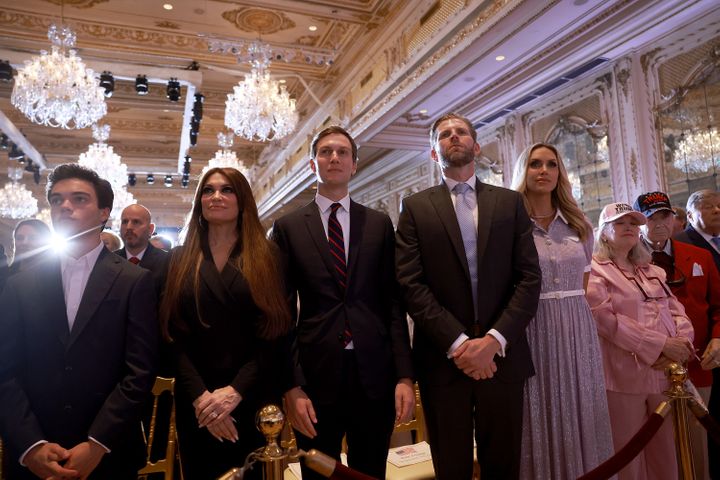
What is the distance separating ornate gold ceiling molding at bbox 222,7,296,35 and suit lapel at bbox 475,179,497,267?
5.77 metres

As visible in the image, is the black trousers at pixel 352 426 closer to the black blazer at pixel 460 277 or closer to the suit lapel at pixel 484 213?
the black blazer at pixel 460 277

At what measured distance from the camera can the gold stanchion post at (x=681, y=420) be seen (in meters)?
1.80

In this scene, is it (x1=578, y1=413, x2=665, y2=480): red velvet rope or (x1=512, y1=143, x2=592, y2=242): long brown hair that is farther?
(x1=512, y1=143, x2=592, y2=242): long brown hair

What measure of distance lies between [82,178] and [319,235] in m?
0.91

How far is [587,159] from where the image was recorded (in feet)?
21.5

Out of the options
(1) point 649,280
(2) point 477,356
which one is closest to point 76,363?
(2) point 477,356

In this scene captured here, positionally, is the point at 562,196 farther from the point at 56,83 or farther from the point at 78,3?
the point at 78,3

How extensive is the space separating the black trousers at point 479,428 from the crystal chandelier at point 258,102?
565 centimetres

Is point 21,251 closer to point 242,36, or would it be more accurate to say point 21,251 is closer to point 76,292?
point 76,292

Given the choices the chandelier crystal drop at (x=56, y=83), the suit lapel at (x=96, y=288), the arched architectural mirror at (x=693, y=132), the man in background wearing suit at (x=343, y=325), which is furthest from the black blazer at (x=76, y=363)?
the arched architectural mirror at (x=693, y=132)

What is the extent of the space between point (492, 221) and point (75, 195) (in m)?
1.57

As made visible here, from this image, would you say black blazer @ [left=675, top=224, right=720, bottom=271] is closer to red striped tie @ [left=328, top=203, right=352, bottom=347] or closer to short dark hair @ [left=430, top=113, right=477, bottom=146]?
short dark hair @ [left=430, top=113, right=477, bottom=146]

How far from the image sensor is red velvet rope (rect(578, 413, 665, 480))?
5.12 ft

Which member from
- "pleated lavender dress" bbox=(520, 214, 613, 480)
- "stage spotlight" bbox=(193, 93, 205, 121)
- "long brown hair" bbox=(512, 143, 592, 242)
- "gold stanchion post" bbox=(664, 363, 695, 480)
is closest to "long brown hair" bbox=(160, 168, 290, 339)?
"pleated lavender dress" bbox=(520, 214, 613, 480)
